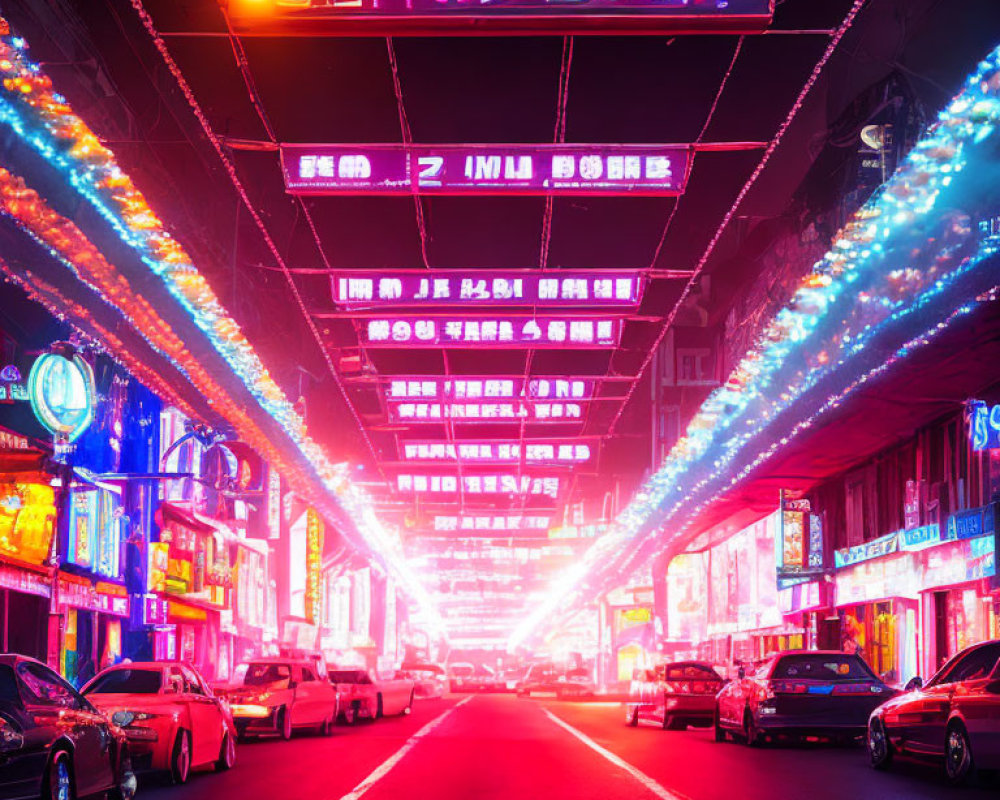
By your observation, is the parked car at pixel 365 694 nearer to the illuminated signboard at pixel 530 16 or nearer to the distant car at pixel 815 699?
the distant car at pixel 815 699

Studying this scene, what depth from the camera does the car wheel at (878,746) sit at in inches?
702

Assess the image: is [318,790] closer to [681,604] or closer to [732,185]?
[732,185]

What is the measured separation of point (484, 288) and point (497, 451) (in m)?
21.9

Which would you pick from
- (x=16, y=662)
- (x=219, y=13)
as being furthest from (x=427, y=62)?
(x=16, y=662)

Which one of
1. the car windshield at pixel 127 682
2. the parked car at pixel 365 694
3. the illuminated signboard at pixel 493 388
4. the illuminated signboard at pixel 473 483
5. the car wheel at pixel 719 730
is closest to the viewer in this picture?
the car windshield at pixel 127 682

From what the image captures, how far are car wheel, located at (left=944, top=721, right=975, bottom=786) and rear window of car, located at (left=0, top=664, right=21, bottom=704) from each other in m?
9.26

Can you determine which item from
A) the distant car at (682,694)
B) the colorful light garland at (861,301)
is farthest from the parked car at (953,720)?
the distant car at (682,694)

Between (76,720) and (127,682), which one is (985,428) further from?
(76,720)

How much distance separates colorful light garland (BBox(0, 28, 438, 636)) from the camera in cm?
1605

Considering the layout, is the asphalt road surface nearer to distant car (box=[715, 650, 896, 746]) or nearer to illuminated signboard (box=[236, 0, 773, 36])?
distant car (box=[715, 650, 896, 746])

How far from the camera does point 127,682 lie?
17391 mm

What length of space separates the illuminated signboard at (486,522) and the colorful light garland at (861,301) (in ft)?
93.6

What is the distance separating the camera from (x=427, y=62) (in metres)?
23.0

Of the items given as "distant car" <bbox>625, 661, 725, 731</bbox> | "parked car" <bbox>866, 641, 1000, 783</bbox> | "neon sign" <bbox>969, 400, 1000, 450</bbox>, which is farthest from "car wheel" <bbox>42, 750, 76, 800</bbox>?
"distant car" <bbox>625, 661, 725, 731</bbox>
